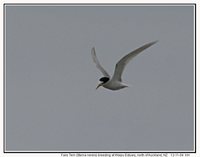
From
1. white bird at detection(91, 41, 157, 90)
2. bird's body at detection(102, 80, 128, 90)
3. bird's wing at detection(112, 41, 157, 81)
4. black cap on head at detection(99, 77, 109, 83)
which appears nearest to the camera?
bird's wing at detection(112, 41, 157, 81)

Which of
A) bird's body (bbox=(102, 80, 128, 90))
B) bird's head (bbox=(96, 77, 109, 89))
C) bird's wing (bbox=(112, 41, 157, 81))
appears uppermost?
bird's wing (bbox=(112, 41, 157, 81))

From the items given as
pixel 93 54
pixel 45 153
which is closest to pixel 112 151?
pixel 45 153

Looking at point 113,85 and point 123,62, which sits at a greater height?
point 123,62

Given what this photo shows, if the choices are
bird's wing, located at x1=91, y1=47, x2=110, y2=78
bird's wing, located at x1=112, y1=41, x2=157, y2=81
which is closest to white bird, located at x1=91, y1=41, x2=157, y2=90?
bird's wing, located at x1=112, y1=41, x2=157, y2=81

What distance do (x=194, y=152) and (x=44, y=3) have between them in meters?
2.63

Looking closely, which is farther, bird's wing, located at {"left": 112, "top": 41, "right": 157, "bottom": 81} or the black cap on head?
the black cap on head

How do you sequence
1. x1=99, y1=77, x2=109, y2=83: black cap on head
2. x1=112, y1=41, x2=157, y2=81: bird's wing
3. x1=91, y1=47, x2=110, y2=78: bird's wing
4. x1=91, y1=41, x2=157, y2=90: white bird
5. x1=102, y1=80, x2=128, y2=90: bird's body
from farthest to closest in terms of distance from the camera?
1. x1=91, y1=47, x2=110, y2=78: bird's wing
2. x1=99, y1=77, x2=109, y2=83: black cap on head
3. x1=102, y1=80, x2=128, y2=90: bird's body
4. x1=91, y1=41, x2=157, y2=90: white bird
5. x1=112, y1=41, x2=157, y2=81: bird's wing

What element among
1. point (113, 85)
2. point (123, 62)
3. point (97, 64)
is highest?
point (97, 64)

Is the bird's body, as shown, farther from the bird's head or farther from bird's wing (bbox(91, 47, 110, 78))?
bird's wing (bbox(91, 47, 110, 78))

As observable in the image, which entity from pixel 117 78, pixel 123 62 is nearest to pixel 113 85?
pixel 117 78

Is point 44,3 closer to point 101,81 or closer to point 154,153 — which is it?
point 101,81

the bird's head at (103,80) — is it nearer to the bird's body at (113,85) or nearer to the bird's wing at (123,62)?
the bird's body at (113,85)

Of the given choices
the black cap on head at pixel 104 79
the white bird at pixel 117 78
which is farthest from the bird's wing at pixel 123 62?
the black cap on head at pixel 104 79

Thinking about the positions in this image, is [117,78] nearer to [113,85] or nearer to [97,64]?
[113,85]
